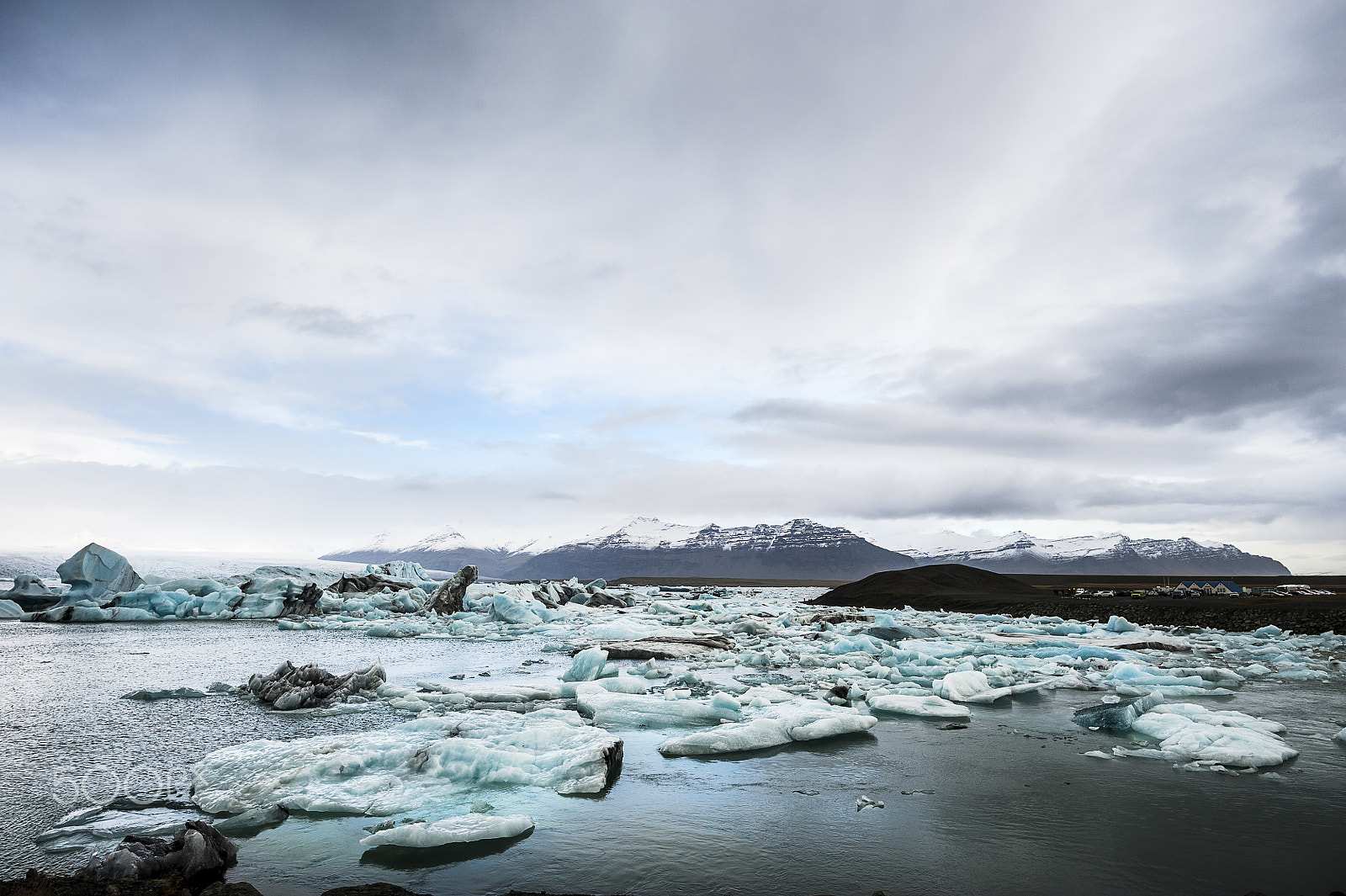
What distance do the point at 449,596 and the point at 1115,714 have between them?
19.0m

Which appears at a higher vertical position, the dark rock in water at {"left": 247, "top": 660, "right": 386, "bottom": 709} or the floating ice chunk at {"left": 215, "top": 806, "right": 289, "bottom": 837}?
the floating ice chunk at {"left": 215, "top": 806, "right": 289, "bottom": 837}

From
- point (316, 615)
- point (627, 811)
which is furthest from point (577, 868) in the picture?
point (316, 615)

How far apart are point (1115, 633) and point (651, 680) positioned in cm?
1144

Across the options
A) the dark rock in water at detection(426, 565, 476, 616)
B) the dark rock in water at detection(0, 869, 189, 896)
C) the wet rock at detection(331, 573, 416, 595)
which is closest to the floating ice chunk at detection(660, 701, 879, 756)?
the dark rock in water at detection(0, 869, 189, 896)

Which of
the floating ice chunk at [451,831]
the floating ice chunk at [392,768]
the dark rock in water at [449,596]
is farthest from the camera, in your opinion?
the dark rock in water at [449,596]

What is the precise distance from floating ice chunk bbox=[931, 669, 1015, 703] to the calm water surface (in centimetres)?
66

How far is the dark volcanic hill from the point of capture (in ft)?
91.5

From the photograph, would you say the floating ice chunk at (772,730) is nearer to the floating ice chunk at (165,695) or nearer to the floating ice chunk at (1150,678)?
the floating ice chunk at (1150,678)

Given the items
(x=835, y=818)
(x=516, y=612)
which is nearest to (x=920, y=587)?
(x=516, y=612)

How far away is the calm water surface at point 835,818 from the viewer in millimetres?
2607

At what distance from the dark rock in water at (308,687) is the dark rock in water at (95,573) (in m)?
17.6

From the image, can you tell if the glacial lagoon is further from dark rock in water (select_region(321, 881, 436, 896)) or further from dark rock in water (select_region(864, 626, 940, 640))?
dark rock in water (select_region(864, 626, 940, 640))

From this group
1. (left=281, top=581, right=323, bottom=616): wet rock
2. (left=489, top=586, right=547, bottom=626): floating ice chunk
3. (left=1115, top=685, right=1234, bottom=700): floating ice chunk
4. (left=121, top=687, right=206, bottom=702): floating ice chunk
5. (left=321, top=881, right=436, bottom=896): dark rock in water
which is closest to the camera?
(left=321, top=881, right=436, bottom=896): dark rock in water

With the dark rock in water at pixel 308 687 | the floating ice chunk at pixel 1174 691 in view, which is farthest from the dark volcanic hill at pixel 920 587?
the dark rock in water at pixel 308 687
